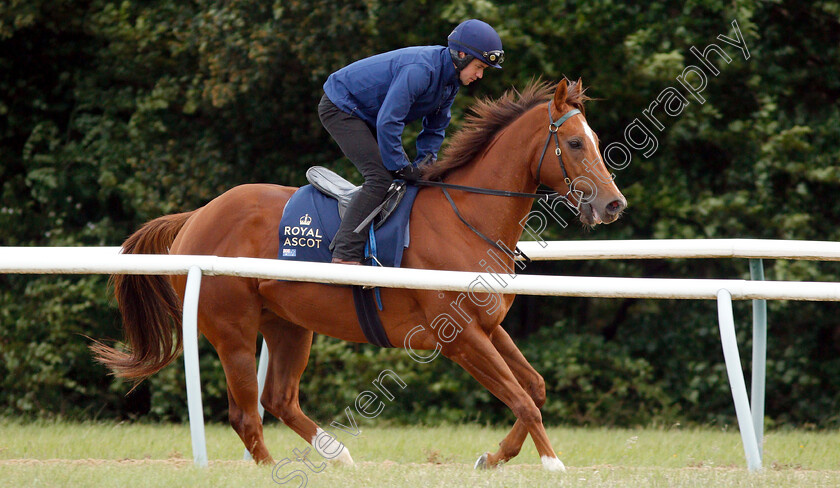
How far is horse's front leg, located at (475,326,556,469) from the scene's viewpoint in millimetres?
4832

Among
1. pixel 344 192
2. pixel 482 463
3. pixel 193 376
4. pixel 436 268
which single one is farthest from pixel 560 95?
pixel 193 376

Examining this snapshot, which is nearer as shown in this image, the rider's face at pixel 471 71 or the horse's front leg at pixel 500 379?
the horse's front leg at pixel 500 379

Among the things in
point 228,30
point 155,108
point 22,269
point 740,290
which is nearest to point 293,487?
point 22,269

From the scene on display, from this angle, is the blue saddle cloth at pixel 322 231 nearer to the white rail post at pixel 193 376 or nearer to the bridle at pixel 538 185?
the bridle at pixel 538 185

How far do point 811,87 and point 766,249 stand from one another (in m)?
6.03

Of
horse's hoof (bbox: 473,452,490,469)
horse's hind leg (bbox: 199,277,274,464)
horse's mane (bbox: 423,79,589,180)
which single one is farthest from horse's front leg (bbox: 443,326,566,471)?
horse's hind leg (bbox: 199,277,274,464)

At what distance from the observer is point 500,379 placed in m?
4.54

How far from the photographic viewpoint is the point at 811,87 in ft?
33.3

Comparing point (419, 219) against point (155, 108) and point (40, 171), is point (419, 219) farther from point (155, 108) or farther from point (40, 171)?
point (40, 171)

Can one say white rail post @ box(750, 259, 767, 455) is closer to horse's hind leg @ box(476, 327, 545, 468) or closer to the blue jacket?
horse's hind leg @ box(476, 327, 545, 468)

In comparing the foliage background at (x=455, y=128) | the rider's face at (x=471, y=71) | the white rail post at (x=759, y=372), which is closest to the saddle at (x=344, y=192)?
the rider's face at (x=471, y=71)

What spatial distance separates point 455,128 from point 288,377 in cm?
464

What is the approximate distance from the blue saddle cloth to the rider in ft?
0.39

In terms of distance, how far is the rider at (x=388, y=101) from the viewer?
4.73 m
